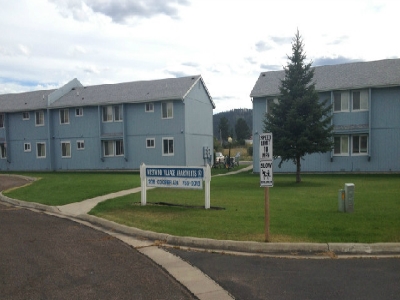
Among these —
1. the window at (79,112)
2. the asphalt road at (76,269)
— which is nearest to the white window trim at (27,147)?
the window at (79,112)

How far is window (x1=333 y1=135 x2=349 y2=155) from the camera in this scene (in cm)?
2939

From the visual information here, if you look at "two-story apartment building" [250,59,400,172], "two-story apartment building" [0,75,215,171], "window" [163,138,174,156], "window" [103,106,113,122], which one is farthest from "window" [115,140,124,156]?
"two-story apartment building" [250,59,400,172]

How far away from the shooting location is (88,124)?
36656 mm

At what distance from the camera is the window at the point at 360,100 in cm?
2873

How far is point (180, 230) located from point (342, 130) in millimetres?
22257

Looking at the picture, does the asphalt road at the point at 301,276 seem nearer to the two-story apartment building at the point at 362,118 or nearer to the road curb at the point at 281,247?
the road curb at the point at 281,247

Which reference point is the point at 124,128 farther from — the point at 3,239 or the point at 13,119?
the point at 3,239

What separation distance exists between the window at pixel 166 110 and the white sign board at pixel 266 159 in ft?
83.9

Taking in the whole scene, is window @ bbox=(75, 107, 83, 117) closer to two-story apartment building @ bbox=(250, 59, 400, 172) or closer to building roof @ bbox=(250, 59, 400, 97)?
building roof @ bbox=(250, 59, 400, 97)

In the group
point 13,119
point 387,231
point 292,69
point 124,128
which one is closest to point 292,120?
point 292,69

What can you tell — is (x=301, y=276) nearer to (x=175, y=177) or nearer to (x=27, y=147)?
(x=175, y=177)

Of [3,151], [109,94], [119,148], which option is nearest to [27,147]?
[3,151]

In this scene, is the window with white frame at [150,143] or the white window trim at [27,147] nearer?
the window with white frame at [150,143]

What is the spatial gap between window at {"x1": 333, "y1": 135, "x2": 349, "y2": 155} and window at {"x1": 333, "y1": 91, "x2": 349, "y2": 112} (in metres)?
1.99
